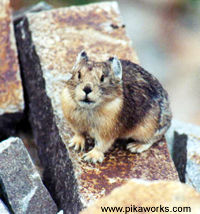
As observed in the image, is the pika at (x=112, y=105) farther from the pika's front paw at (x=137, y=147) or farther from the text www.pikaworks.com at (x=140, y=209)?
the text www.pikaworks.com at (x=140, y=209)

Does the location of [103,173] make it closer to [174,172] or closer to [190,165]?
[174,172]

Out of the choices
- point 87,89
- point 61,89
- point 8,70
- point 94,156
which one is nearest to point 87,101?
point 87,89

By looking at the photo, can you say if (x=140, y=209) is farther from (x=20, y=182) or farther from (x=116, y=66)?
(x=116, y=66)

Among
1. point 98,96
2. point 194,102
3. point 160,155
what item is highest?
point 98,96

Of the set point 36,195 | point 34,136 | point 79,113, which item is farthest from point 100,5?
point 36,195

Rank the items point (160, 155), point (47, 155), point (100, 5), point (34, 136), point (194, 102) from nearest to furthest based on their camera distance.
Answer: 1. point (160, 155)
2. point (47, 155)
3. point (34, 136)
4. point (100, 5)
5. point (194, 102)

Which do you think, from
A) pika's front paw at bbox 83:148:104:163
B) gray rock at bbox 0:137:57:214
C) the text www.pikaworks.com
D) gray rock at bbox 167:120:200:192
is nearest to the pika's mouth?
pika's front paw at bbox 83:148:104:163

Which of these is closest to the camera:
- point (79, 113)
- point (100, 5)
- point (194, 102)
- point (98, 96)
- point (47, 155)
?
point (98, 96)
